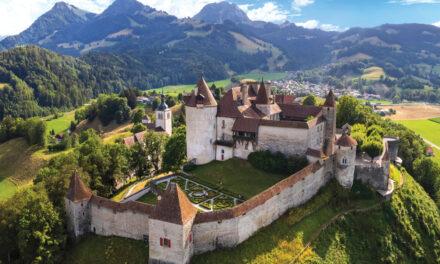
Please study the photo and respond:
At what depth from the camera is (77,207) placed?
4891cm

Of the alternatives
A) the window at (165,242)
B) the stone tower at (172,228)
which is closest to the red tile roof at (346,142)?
the stone tower at (172,228)

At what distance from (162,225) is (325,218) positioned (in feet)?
79.9

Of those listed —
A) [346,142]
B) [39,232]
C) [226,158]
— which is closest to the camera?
[39,232]

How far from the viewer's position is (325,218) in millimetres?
54719

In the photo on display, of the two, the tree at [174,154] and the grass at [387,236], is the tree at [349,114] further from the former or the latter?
the tree at [174,154]

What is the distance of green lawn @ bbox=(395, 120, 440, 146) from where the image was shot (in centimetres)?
14380

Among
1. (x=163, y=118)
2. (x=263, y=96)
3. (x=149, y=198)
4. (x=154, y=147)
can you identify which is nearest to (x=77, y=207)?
(x=149, y=198)

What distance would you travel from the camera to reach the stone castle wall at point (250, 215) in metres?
43.2

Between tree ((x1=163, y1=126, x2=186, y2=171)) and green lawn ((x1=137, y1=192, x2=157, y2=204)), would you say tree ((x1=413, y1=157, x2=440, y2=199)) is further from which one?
green lawn ((x1=137, y1=192, x2=157, y2=204))

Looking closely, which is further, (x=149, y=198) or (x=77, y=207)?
→ (x=149, y=198)

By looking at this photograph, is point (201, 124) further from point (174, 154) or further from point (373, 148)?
point (373, 148)

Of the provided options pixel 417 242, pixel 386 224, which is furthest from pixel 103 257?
pixel 417 242

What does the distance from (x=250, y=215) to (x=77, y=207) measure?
68.2 ft

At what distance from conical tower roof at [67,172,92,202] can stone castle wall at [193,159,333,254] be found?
50.9 ft
